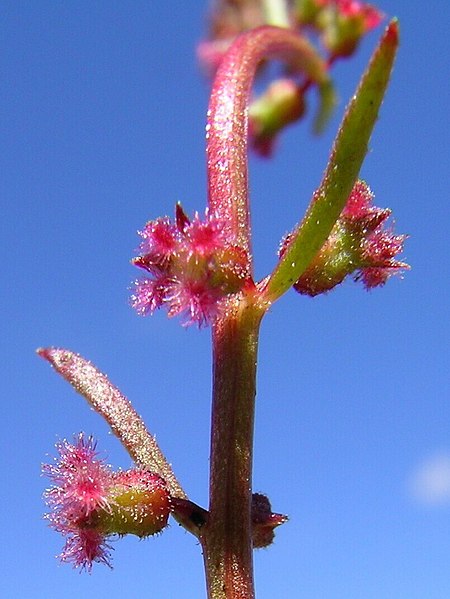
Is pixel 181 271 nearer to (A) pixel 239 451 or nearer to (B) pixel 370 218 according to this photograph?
(A) pixel 239 451

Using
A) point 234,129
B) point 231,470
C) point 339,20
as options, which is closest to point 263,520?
point 231,470

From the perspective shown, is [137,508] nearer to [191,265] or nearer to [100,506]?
[100,506]

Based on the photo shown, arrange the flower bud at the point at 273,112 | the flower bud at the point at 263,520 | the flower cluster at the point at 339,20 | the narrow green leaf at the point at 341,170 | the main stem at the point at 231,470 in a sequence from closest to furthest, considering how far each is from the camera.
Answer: the narrow green leaf at the point at 341,170 → the main stem at the point at 231,470 → the flower bud at the point at 263,520 → the flower cluster at the point at 339,20 → the flower bud at the point at 273,112

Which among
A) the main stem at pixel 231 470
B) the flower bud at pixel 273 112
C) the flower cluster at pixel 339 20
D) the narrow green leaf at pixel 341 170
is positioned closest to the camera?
the narrow green leaf at pixel 341 170

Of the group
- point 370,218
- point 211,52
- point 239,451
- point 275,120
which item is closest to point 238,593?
point 239,451

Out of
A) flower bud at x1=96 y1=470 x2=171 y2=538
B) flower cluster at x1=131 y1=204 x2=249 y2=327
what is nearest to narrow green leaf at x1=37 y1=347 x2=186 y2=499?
flower bud at x1=96 y1=470 x2=171 y2=538

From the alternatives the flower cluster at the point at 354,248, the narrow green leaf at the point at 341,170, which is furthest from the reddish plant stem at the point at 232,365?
the flower cluster at the point at 354,248

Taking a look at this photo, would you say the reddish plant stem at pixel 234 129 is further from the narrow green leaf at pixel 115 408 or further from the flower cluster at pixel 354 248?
the narrow green leaf at pixel 115 408
